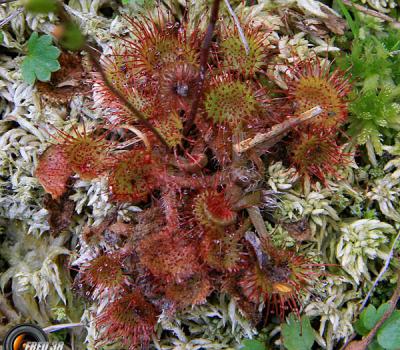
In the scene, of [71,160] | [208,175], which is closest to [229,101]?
[208,175]

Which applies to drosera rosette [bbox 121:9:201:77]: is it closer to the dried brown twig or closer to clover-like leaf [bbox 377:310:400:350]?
the dried brown twig

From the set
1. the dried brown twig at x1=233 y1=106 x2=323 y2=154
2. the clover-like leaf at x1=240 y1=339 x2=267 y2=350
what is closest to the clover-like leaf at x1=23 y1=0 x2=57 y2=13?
the dried brown twig at x1=233 y1=106 x2=323 y2=154

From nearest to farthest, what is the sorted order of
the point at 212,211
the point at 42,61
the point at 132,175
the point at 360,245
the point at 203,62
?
1. the point at 203,62
2. the point at 212,211
3. the point at 132,175
4. the point at 360,245
5. the point at 42,61

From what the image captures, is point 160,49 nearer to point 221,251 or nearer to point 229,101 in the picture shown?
point 229,101

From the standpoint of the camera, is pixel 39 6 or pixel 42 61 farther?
pixel 42 61

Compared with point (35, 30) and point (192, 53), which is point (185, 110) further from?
point (35, 30)

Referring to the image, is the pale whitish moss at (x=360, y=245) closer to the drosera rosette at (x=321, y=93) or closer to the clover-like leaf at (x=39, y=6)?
the drosera rosette at (x=321, y=93)

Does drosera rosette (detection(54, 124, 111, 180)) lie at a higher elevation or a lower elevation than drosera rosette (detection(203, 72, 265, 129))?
lower

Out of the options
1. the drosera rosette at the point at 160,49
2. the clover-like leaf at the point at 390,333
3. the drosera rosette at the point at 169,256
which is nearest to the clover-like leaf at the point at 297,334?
the clover-like leaf at the point at 390,333
